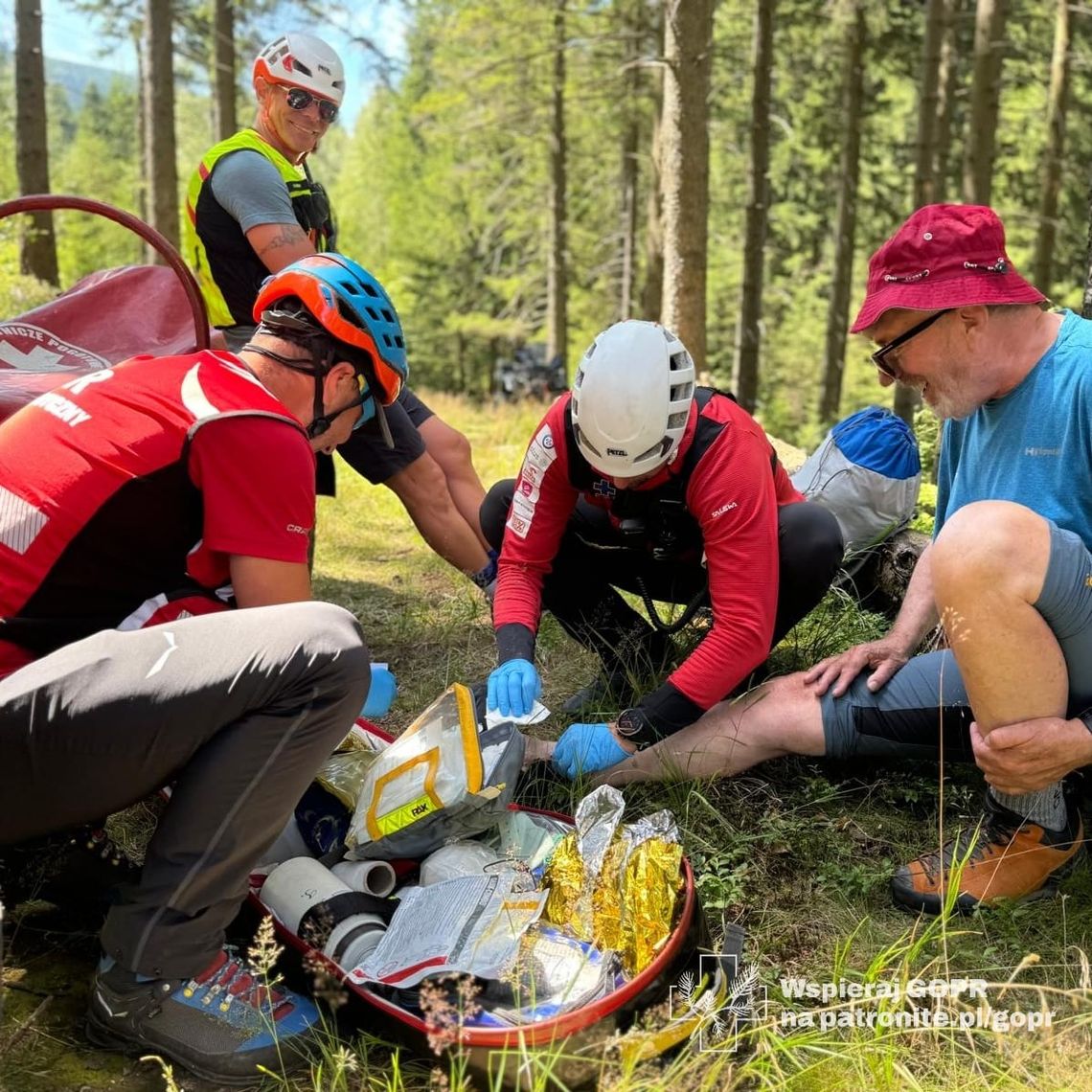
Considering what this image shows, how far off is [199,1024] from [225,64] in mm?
12790

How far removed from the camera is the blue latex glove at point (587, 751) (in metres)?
2.81

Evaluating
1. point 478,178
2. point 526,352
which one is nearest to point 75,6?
point 478,178

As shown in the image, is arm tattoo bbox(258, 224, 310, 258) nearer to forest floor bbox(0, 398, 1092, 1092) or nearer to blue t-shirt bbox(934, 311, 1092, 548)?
forest floor bbox(0, 398, 1092, 1092)

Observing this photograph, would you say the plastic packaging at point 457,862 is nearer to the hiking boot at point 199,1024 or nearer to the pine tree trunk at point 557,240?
the hiking boot at point 199,1024

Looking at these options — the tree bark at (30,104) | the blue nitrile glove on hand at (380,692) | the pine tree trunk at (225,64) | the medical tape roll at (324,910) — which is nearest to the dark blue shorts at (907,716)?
the blue nitrile glove on hand at (380,692)

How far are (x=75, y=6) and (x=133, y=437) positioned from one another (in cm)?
1615

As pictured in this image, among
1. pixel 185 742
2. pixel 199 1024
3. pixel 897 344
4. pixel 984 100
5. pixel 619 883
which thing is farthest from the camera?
pixel 984 100

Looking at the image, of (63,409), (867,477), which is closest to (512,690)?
(63,409)

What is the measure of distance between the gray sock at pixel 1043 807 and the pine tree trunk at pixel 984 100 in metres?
9.01

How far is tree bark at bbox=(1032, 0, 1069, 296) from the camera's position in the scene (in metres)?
11.3

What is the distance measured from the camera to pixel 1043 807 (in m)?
2.49

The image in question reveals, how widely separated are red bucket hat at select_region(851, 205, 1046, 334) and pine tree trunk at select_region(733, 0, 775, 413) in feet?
27.3

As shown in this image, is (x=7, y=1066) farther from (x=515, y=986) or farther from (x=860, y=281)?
(x=860, y=281)

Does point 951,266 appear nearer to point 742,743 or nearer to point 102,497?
point 742,743
